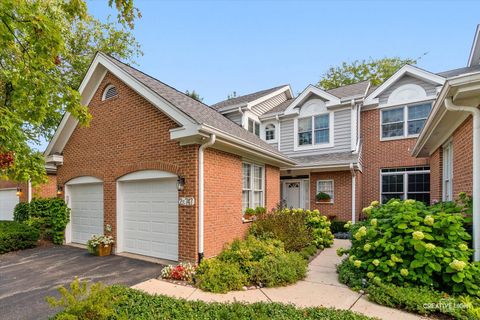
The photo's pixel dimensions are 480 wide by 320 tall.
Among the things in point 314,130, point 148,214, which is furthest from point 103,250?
point 314,130

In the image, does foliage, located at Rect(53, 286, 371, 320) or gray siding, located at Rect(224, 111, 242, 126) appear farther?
gray siding, located at Rect(224, 111, 242, 126)

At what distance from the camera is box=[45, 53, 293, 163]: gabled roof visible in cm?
621

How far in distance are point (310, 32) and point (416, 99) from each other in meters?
5.96

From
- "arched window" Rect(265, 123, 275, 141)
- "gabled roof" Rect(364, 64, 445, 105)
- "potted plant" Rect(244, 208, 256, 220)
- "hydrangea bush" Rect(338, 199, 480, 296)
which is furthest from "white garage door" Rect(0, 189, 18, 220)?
"gabled roof" Rect(364, 64, 445, 105)

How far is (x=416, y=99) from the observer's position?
1197cm

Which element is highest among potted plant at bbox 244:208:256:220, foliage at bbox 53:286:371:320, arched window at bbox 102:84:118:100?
arched window at bbox 102:84:118:100

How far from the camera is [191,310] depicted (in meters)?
3.88

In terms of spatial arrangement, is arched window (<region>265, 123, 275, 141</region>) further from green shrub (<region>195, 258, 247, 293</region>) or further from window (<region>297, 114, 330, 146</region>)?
green shrub (<region>195, 258, 247, 293</region>)

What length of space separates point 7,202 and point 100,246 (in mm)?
11117

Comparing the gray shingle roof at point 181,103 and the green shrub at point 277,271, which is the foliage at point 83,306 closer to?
the green shrub at point 277,271

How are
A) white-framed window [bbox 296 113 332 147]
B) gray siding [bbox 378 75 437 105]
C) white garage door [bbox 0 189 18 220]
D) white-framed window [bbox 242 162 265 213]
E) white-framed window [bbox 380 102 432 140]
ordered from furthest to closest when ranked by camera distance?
white garage door [bbox 0 189 18 220], white-framed window [bbox 296 113 332 147], white-framed window [bbox 380 102 432 140], gray siding [bbox 378 75 437 105], white-framed window [bbox 242 162 265 213]

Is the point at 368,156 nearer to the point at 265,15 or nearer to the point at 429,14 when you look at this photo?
the point at 429,14

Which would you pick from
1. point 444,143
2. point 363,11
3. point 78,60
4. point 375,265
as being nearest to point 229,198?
point 375,265

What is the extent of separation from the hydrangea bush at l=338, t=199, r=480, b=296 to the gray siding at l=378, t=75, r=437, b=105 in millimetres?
8984
